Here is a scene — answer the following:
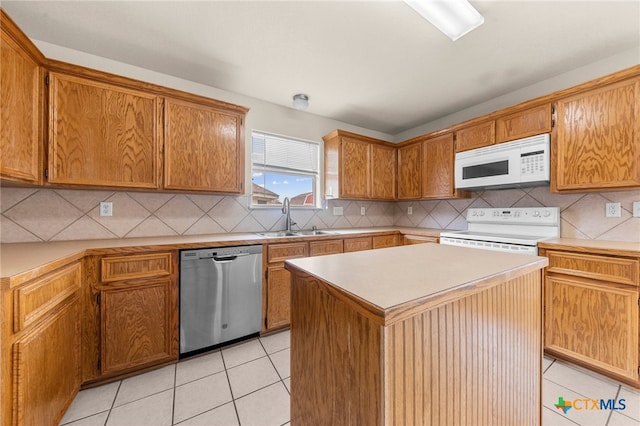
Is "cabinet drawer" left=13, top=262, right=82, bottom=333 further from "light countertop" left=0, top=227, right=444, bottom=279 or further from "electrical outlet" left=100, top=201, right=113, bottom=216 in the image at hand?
"electrical outlet" left=100, top=201, right=113, bottom=216

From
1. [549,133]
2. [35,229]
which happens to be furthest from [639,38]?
[35,229]

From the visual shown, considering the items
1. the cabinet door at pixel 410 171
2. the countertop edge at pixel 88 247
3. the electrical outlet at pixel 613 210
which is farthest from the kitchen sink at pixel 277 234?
the electrical outlet at pixel 613 210

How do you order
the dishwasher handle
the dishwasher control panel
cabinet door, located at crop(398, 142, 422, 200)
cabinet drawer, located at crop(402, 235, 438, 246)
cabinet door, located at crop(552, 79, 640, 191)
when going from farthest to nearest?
cabinet door, located at crop(398, 142, 422, 200)
cabinet drawer, located at crop(402, 235, 438, 246)
the dishwasher handle
the dishwasher control panel
cabinet door, located at crop(552, 79, 640, 191)

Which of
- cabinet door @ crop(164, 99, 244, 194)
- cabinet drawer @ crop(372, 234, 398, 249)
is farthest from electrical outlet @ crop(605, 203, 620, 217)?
cabinet door @ crop(164, 99, 244, 194)

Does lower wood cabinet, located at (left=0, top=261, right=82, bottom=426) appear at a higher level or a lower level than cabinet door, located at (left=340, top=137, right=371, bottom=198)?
lower

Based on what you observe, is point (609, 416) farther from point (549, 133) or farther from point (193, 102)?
point (193, 102)

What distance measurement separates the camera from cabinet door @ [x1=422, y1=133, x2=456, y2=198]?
9.60 feet

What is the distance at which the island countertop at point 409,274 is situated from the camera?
2.11 feet

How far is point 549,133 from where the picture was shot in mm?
2125

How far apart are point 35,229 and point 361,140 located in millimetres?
3215

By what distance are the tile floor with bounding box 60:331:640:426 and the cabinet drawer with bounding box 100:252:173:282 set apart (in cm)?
71

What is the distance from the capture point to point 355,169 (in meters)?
3.22

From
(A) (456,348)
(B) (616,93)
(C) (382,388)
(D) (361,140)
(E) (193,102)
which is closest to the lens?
(C) (382,388)

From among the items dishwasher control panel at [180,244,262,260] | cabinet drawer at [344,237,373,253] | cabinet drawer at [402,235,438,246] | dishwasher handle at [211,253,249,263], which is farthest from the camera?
cabinet drawer at [402,235,438,246]
